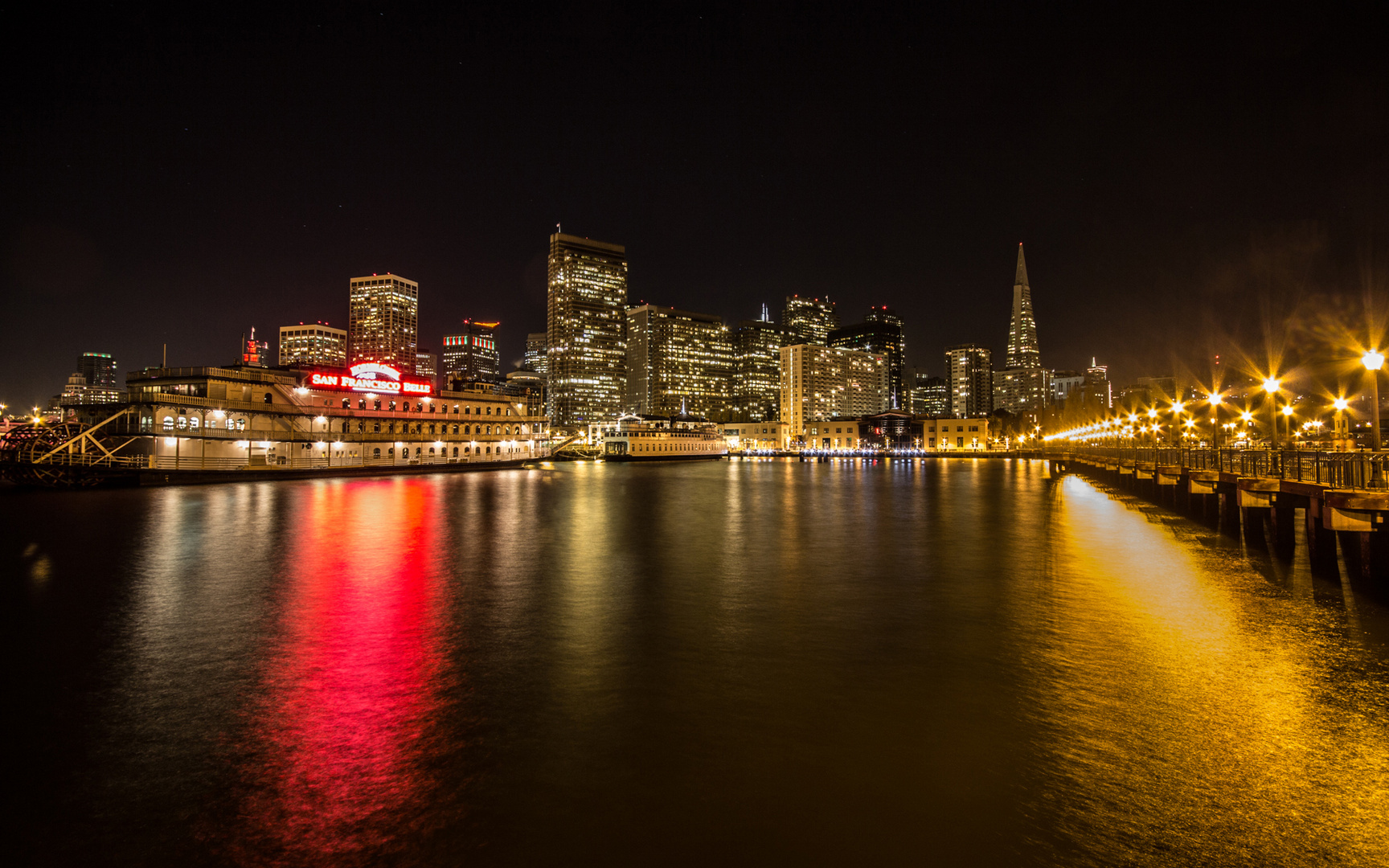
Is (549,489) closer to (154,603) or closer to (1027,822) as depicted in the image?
(154,603)

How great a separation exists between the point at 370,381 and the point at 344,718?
245ft

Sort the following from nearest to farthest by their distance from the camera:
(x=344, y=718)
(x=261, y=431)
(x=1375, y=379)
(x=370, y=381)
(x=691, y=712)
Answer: (x=344, y=718), (x=691, y=712), (x=1375, y=379), (x=261, y=431), (x=370, y=381)

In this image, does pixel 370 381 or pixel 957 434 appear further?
pixel 957 434

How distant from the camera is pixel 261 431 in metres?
64.8

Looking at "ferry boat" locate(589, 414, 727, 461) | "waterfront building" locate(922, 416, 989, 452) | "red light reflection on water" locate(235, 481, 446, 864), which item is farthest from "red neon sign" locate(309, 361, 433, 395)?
"waterfront building" locate(922, 416, 989, 452)

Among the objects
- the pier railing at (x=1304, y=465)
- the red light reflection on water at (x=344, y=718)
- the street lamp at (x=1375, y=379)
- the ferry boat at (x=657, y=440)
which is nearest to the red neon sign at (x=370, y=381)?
the ferry boat at (x=657, y=440)

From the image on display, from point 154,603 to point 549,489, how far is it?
40.1m

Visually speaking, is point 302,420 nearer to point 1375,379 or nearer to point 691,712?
point 691,712

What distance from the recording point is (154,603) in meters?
16.1

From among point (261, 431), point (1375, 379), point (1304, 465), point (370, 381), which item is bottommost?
point (1304, 465)

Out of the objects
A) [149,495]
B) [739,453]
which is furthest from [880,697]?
[739,453]

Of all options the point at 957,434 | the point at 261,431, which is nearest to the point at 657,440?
the point at 261,431

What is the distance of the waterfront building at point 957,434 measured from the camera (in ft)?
603

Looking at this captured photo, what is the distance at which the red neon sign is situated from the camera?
7169cm
